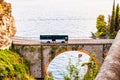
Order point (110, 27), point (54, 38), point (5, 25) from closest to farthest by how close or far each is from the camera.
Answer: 1. point (5, 25)
2. point (54, 38)
3. point (110, 27)

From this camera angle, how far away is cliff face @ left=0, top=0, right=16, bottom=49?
31391 mm

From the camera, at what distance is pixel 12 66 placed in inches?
1121

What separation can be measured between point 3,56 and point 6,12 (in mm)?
6451

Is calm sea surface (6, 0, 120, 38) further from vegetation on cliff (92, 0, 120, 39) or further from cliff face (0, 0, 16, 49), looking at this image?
cliff face (0, 0, 16, 49)

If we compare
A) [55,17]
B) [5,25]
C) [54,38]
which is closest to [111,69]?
[5,25]

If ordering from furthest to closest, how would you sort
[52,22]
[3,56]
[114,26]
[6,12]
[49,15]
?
[49,15] → [52,22] → [114,26] → [6,12] → [3,56]

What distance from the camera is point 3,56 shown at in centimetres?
2945

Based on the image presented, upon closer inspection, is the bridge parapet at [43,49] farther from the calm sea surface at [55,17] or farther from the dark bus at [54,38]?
the calm sea surface at [55,17]

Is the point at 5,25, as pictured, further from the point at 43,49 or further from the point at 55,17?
the point at 55,17

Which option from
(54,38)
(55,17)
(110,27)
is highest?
(54,38)

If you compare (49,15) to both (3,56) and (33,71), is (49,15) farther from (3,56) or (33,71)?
(3,56)

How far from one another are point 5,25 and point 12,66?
613cm

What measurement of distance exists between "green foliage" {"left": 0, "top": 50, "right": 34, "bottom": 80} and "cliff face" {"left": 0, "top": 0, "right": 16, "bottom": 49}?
2.79 feet

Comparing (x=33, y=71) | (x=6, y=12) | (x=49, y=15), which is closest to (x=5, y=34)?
(x=6, y=12)
